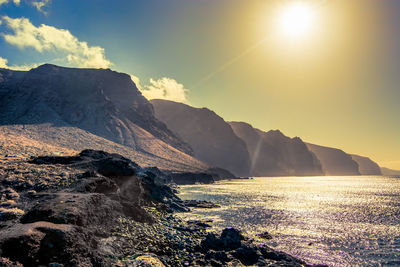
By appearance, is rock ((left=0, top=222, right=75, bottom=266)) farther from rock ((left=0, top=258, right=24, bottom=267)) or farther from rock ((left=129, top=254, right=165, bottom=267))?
rock ((left=129, top=254, right=165, bottom=267))

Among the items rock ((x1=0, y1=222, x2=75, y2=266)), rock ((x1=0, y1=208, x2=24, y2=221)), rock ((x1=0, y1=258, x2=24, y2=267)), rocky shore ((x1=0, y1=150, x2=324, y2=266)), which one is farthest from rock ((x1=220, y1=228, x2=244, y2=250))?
rock ((x1=0, y1=208, x2=24, y2=221))

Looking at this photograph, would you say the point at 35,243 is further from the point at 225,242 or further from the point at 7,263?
the point at 225,242

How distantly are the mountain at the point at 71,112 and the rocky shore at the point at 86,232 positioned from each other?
Answer: 9003 centimetres

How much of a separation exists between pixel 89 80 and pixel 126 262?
189 m

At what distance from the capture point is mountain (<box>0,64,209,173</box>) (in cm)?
11850

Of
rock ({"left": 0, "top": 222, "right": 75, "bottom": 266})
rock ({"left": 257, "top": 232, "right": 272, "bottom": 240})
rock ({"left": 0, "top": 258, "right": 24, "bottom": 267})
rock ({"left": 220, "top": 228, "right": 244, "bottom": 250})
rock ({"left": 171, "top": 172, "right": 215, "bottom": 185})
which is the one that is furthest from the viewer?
rock ({"left": 171, "top": 172, "right": 215, "bottom": 185})

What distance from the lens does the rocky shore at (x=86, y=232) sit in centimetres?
1023

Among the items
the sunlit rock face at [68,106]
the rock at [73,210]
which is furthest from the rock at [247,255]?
the sunlit rock face at [68,106]

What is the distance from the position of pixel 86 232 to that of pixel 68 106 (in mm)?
155868

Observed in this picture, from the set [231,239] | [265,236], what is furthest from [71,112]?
[231,239]

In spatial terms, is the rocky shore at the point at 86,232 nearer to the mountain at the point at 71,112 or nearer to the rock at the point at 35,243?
the rock at the point at 35,243

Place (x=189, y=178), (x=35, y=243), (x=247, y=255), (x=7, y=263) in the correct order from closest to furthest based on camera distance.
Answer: (x=7, y=263) → (x=35, y=243) → (x=247, y=255) → (x=189, y=178)

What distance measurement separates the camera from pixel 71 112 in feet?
458

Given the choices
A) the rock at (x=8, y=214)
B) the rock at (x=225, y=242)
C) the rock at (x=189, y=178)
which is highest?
the rock at (x=8, y=214)
